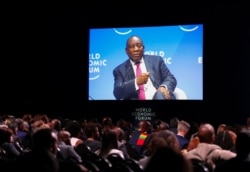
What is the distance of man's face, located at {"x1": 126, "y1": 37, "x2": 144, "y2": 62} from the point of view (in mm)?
15016

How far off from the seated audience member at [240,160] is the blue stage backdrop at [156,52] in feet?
32.6

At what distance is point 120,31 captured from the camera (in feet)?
50.2

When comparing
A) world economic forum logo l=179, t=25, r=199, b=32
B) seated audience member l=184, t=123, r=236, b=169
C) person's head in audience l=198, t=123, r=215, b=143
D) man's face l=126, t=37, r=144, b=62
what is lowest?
seated audience member l=184, t=123, r=236, b=169

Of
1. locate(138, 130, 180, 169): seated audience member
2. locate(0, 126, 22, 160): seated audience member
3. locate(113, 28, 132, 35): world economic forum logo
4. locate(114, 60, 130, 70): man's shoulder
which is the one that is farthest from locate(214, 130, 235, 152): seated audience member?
locate(113, 28, 132, 35): world economic forum logo

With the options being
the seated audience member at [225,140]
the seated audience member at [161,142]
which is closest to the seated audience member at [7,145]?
the seated audience member at [161,142]

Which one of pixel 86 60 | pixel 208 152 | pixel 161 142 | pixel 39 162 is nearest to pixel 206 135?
pixel 208 152

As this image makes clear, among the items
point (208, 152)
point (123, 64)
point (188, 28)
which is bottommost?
point (208, 152)

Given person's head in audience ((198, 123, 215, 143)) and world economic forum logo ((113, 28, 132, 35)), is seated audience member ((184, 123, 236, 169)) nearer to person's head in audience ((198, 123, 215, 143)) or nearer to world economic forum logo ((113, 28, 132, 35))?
person's head in audience ((198, 123, 215, 143))

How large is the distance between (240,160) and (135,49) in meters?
10.9

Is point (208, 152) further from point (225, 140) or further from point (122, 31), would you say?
point (122, 31)

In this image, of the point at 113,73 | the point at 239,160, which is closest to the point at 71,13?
the point at 113,73

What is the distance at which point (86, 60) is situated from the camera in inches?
639

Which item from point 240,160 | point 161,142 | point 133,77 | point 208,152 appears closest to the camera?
point 240,160

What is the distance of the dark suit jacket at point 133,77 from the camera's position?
14703mm
